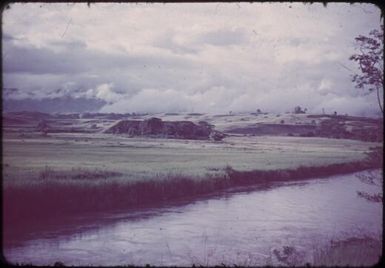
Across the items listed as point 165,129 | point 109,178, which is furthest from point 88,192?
point 165,129

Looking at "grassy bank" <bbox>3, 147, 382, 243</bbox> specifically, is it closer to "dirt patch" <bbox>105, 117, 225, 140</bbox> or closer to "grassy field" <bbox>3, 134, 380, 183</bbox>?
"grassy field" <bbox>3, 134, 380, 183</bbox>

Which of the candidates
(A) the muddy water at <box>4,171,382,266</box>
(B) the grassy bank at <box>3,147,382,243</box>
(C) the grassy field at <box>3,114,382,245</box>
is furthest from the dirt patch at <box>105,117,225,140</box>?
(A) the muddy water at <box>4,171,382,266</box>

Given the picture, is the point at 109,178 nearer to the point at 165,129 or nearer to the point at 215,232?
the point at 215,232

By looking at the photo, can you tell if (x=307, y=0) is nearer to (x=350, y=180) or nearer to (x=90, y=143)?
(x=350, y=180)

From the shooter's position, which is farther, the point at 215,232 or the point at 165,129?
the point at 165,129

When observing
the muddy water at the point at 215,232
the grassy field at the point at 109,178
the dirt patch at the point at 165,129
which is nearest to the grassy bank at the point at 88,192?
the grassy field at the point at 109,178
